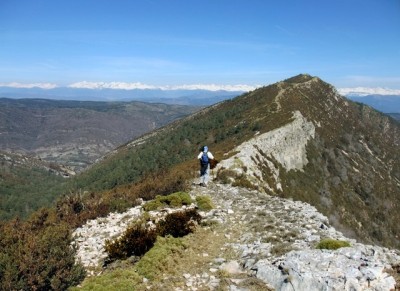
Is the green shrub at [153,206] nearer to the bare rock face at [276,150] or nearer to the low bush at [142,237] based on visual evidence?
the low bush at [142,237]

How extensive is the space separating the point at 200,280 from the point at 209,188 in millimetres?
13974

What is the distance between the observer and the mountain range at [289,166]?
27156 mm

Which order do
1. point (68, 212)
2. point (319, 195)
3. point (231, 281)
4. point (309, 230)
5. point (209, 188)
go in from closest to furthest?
point (231, 281)
point (309, 230)
point (68, 212)
point (209, 188)
point (319, 195)

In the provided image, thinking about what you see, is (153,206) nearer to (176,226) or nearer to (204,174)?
(176,226)

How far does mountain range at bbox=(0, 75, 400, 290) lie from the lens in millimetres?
27156

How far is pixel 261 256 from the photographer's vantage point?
12.1 metres

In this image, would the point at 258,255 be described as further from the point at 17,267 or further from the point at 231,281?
the point at 17,267

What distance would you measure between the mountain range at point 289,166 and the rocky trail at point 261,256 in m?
1.24

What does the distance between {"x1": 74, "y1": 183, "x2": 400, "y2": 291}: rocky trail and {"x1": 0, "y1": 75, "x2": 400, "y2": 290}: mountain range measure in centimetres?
124

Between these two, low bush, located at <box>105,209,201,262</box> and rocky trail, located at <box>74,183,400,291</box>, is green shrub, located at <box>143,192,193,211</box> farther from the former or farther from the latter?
low bush, located at <box>105,209,201,262</box>

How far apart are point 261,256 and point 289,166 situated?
4934 centimetres

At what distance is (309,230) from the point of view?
14.8m

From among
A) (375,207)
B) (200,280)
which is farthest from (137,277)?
(375,207)

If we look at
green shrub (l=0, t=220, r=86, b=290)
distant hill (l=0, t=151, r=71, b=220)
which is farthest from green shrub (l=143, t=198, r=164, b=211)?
distant hill (l=0, t=151, r=71, b=220)
